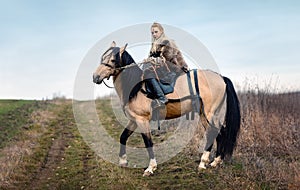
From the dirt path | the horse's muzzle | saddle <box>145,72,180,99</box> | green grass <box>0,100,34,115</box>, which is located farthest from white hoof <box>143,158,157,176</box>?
green grass <box>0,100,34,115</box>

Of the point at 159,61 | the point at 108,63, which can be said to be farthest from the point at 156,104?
the point at 108,63

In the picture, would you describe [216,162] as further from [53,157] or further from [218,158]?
[53,157]

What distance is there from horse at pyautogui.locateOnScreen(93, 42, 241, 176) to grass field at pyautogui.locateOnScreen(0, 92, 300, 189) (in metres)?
0.43

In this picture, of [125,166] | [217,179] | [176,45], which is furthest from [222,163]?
[176,45]

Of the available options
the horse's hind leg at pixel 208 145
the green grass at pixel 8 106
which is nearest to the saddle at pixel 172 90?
the horse's hind leg at pixel 208 145

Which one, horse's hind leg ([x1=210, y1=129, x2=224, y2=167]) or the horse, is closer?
the horse

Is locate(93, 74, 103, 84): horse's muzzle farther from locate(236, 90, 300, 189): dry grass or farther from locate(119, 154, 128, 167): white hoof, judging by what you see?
locate(236, 90, 300, 189): dry grass

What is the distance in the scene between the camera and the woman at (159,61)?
7.52 metres

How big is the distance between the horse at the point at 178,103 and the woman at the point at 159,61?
0.18 m

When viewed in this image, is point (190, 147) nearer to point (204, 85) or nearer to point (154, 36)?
point (204, 85)

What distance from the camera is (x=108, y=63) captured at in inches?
290

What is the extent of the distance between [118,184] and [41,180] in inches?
72.7

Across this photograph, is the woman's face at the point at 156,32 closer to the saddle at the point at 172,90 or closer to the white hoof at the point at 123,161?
the saddle at the point at 172,90

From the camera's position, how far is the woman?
752 centimetres
